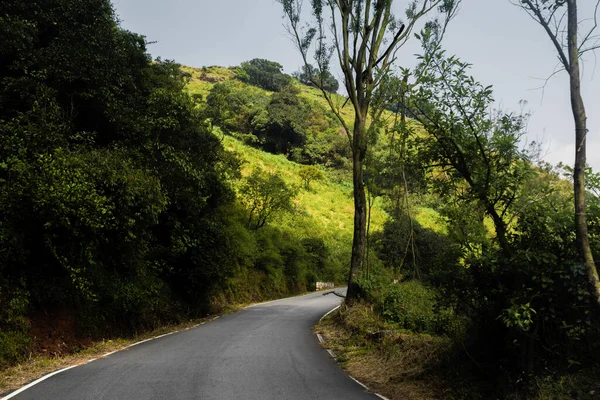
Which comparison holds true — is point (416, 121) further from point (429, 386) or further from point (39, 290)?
point (39, 290)

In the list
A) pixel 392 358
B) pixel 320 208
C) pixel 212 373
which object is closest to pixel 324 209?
pixel 320 208

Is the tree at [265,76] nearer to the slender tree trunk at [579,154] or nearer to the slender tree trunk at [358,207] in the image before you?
the slender tree trunk at [358,207]

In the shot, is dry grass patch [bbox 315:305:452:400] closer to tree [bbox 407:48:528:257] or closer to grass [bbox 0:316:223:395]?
tree [bbox 407:48:528:257]

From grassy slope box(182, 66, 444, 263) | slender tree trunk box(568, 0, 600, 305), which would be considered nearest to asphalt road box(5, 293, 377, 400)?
slender tree trunk box(568, 0, 600, 305)

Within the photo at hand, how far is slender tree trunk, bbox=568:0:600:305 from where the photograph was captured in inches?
184

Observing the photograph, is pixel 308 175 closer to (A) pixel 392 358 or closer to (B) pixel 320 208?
(B) pixel 320 208

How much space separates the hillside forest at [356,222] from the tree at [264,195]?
583cm

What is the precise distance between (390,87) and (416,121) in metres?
0.75

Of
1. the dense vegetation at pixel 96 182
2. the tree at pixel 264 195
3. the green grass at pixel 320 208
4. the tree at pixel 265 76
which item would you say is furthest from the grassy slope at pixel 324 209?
the tree at pixel 265 76

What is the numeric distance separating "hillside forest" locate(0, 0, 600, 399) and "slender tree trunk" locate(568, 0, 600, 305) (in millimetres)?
23

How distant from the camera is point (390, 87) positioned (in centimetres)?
707

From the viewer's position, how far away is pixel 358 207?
1493 cm

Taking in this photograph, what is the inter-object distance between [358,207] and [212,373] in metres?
8.44

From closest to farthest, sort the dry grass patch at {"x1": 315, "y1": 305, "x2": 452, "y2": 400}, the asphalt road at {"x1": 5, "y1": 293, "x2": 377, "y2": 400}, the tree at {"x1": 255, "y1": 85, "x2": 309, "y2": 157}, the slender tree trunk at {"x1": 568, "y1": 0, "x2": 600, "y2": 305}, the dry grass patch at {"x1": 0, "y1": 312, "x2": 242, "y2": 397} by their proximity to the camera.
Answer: the slender tree trunk at {"x1": 568, "y1": 0, "x2": 600, "y2": 305} < the asphalt road at {"x1": 5, "y1": 293, "x2": 377, "y2": 400} < the dry grass patch at {"x1": 315, "y1": 305, "x2": 452, "y2": 400} < the dry grass patch at {"x1": 0, "y1": 312, "x2": 242, "y2": 397} < the tree at {"x1": 255, "y1": 85, "x2": 309, "y2": 157}
